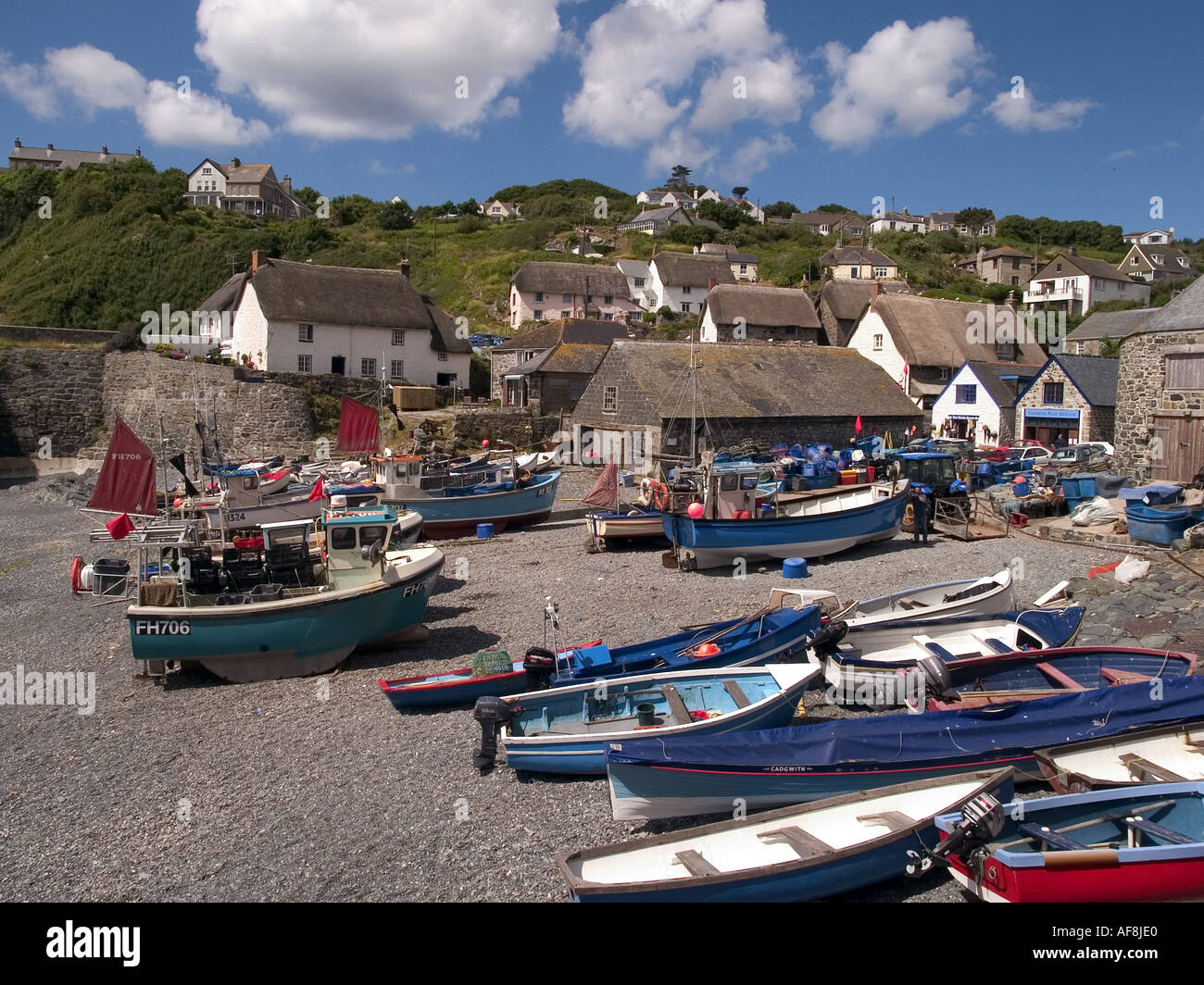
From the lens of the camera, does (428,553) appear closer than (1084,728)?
No

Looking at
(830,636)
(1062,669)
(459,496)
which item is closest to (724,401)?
(459,496)

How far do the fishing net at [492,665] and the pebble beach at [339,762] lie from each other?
59 cm

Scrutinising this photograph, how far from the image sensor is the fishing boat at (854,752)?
26.7 ft

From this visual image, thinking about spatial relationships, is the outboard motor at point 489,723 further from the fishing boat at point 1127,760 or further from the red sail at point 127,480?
the red sail at point 127,480

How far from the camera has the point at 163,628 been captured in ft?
41.7

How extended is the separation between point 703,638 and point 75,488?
29.3 metres

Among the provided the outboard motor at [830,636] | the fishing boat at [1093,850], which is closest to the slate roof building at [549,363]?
the outboard motor at [830,636]

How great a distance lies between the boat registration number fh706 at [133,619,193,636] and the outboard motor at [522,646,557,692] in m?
5.34

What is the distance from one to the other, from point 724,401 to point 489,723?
2465 centimetres

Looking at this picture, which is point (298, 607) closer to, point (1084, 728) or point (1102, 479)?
point (1084, 728)

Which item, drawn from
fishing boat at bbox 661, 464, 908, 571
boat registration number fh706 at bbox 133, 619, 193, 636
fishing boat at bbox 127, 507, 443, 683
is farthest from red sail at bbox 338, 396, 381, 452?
boat registration number fh706 at bbox 133, 619, 193, 636

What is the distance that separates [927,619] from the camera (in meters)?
13.0

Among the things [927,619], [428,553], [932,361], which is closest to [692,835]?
[927,619]

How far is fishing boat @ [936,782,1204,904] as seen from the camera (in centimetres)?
627
